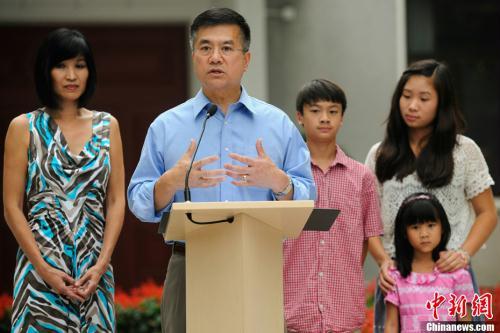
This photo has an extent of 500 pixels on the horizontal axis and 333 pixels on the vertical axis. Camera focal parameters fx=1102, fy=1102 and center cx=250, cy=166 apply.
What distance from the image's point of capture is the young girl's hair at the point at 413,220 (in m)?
5.27

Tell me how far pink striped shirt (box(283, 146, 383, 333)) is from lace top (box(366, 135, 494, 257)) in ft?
0.52

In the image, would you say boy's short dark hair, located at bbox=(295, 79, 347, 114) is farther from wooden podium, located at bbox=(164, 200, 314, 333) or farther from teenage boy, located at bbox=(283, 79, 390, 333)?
wooden podium, located at bbox=(164, 200, 314, 333)

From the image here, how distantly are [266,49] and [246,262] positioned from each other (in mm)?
6622

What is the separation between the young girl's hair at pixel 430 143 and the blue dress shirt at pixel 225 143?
1105 mm

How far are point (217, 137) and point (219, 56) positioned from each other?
33 cm

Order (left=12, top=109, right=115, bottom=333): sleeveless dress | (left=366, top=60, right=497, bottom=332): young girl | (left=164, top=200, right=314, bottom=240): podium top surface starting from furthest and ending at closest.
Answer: (left=366, top=60, right=497, bottom=332): young girl
(left=12, top=109, right=115, bottom=333): sleeveless dress
(left=164, top=200, right=314, bottom=240): podium top surface

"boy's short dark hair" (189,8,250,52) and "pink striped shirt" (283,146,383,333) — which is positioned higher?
"boy's short dark hair" (189,8,250,52)

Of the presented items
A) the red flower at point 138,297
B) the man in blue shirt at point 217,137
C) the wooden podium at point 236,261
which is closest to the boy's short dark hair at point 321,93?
the man in blue shirt at point 217,137

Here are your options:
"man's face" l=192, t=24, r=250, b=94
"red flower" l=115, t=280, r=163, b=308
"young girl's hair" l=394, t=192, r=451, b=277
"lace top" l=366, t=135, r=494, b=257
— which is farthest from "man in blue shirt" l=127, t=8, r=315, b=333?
"red flower" l=115, t=280, r=163, b=308

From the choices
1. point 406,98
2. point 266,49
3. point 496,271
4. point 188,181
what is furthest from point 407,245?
point 266,49

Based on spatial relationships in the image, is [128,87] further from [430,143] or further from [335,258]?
[335,258]

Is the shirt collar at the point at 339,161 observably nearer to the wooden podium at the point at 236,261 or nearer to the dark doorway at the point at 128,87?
the wooden podium at the point at 236,261

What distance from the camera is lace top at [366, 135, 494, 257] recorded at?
5438 mm

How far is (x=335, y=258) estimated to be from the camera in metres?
5.18
